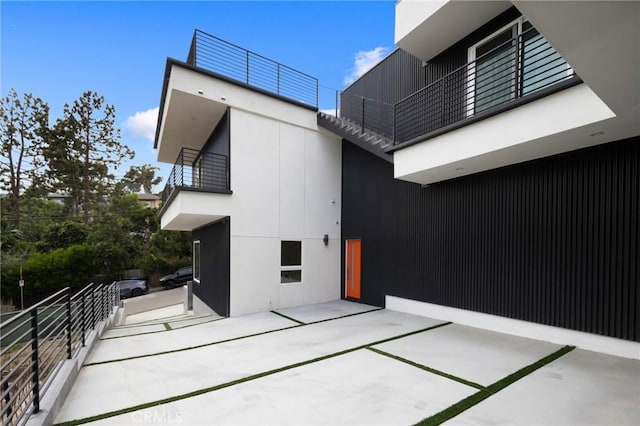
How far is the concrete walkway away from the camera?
9.96 feet

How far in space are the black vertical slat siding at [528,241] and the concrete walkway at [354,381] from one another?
2.21 ft

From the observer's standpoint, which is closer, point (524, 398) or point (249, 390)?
point (524, 398)

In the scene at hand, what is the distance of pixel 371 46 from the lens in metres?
11.5

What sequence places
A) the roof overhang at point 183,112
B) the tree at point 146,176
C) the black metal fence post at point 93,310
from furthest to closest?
the tree at point 146,176, the roof overhang at point 183,112, the black metal fence post at point 93,310

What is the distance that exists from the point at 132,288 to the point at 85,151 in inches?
423

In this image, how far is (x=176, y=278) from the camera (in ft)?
71.5

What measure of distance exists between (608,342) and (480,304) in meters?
1.92

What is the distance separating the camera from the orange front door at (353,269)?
912 cm

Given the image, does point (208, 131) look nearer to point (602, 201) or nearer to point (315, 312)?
point (315, 312)

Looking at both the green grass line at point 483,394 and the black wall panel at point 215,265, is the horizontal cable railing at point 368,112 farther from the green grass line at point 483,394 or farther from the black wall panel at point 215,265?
the green grass line at point 483,394

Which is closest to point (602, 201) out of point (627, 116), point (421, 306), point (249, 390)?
point (627, 116)

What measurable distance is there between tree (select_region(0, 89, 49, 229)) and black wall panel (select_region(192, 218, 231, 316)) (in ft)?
58.6

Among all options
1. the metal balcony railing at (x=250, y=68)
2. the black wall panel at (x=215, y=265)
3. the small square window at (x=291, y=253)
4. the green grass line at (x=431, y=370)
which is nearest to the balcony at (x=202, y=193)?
the black wall panel at (x=215, y=265)

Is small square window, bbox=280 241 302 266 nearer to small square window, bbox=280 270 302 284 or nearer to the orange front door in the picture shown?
small square window, bbox=280 270 302 284
